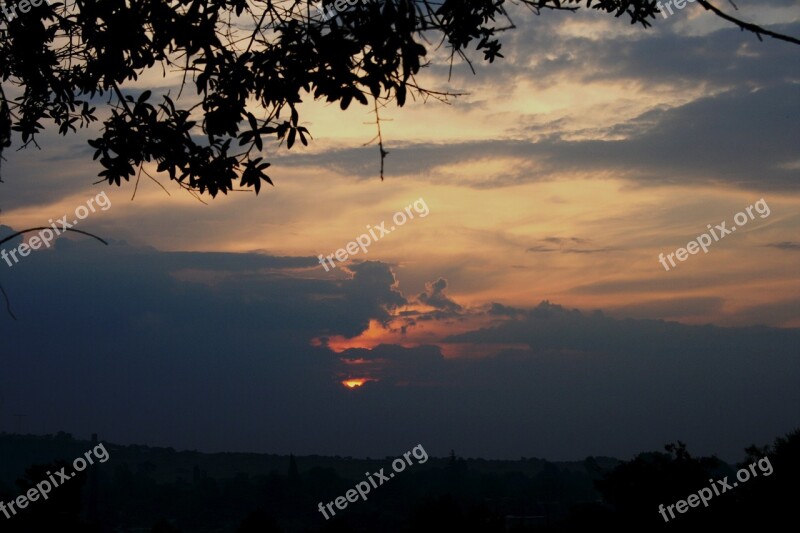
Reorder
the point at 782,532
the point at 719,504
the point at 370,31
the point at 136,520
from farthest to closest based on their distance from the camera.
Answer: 1. the point at 136,520
2. the point at 719,504
3. the point at 782,532
4. the point at 370,31

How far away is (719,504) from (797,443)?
293 cm

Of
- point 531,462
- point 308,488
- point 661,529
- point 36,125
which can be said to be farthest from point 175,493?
point 36,125

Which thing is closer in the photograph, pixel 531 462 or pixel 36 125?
pixel 36 125

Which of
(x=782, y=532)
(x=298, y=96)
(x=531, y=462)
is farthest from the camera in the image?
(x=531, y=462)

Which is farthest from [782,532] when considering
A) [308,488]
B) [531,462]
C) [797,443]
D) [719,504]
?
[531,462]

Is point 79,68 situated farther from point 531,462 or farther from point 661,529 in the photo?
point 531,462

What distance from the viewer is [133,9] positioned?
7207 millimetres

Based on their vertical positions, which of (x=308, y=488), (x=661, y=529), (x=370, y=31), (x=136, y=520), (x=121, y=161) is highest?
(x=370, y=31)

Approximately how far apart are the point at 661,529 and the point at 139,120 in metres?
20.4

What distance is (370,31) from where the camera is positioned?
247 inches

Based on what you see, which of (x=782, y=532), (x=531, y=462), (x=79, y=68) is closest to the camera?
(x=79, y=68)

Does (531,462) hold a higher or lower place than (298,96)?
lower

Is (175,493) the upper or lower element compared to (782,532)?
lower

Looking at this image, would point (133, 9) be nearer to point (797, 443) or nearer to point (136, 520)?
point (797, 443)
